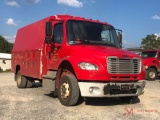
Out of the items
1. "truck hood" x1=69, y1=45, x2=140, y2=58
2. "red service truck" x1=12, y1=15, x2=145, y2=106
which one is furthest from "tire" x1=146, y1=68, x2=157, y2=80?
"truck hood" x1=69, y1=45, x2=140, y2=58

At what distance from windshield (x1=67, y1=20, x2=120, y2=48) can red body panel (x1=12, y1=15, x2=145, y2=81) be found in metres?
0.24

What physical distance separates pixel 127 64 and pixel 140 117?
171cm

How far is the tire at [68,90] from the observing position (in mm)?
8578

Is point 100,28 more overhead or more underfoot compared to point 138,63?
more overhead

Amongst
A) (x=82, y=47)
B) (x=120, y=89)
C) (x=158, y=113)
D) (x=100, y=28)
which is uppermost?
(x=100, y=28)

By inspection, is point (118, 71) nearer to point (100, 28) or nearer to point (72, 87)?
point (72, 87)

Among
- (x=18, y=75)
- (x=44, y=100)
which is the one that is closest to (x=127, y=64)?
(x=44, y=100)

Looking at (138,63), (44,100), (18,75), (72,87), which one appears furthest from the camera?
(18,75)

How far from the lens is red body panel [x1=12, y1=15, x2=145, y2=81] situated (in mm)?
8391

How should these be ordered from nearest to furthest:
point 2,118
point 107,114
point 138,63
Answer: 1. point 2,118
2. point 107,114
3. point 138,63

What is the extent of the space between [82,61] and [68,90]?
1017 mm

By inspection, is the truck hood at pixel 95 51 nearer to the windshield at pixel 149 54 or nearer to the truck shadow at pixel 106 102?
the truck shadow at pixel 106 102

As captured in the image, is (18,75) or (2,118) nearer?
(2,118)

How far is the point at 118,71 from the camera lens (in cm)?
858
